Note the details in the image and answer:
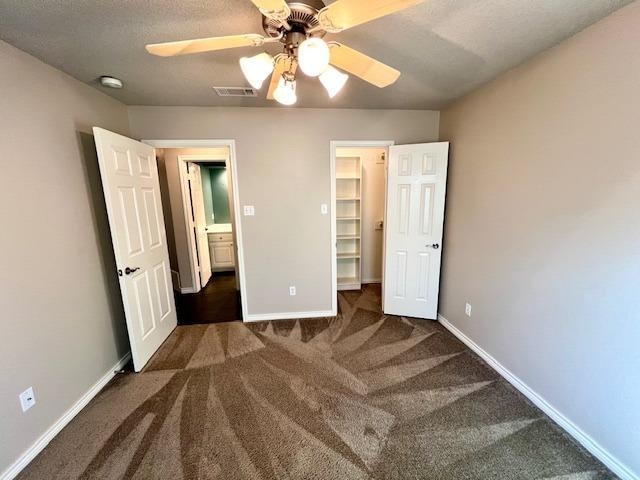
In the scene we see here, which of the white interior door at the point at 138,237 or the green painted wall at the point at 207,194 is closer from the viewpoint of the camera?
the white interior door at the point at 138,237

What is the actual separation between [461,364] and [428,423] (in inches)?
30.3

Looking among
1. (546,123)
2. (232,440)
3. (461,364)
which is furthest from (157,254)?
(546,123)

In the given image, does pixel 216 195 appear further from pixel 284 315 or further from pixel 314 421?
pixel 314 421

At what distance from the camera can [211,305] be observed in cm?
365

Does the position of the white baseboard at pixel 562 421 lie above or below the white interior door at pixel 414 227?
below

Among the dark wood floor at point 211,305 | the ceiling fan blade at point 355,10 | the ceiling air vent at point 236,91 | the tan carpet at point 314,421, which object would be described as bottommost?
the tan carpet at point 314,421

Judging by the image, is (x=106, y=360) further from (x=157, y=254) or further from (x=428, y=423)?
(x=428, y=423)

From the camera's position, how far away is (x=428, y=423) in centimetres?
174

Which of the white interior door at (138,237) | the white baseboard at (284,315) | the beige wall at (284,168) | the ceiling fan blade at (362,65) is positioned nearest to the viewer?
the ceiling fan blade at (362,65)

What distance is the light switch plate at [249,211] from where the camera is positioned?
2904 mm

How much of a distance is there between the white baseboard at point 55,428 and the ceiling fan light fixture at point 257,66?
2337mm

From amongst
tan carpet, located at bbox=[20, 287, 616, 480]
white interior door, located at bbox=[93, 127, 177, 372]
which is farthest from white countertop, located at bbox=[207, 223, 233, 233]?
tan carpet, located at bbox=[20, 287, 616, 480]

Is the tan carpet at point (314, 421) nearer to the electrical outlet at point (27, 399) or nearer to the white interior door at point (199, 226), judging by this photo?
the electrical outlet at point (27, 399)

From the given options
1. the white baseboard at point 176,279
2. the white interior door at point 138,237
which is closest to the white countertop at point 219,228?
the white baseboard at point 176,279
